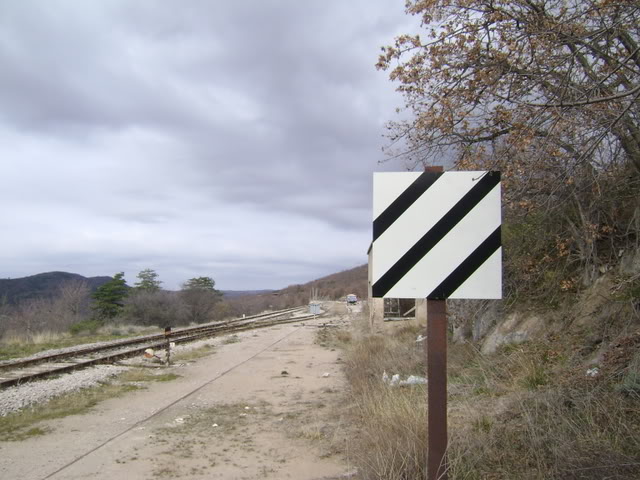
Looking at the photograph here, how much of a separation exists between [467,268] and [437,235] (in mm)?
269

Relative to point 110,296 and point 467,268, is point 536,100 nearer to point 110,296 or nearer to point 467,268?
point 467,268

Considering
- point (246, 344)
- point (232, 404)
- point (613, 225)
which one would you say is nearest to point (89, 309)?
point (246, 344)

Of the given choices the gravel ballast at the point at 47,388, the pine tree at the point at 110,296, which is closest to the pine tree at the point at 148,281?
the pine tree at the point at 110,296

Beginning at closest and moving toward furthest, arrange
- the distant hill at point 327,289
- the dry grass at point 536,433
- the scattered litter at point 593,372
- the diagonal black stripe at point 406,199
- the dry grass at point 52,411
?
the diagonal black stripe at point 406,199 < the dry grass at point 536,433 < the scattered litter at point 593,372 < the dry grass at point 52,411 < the distant hill at point 327,289

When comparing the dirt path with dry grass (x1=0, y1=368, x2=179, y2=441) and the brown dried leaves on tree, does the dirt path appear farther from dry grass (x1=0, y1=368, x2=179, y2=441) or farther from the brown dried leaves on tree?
the brown dried leaves on tree

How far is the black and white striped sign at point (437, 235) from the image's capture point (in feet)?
10.0

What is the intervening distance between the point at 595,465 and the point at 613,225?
5866 millimetres

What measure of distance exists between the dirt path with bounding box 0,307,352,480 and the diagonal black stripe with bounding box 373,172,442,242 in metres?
3.15

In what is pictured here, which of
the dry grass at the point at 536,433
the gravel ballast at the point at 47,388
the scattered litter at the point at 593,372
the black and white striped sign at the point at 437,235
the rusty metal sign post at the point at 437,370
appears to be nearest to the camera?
the rusty metal sign post at the point at 437,370

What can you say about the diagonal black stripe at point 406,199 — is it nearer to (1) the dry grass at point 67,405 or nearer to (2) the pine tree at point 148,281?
(1) the dry grass at point 67,405

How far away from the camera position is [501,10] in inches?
269

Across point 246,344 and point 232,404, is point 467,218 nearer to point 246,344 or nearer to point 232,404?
point 232,404

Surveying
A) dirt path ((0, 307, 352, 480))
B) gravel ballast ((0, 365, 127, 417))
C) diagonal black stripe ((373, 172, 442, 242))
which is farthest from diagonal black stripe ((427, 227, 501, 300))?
gravel ballast ((0, 365, 127, 417))

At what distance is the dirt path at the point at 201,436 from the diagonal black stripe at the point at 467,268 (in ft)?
9.70
